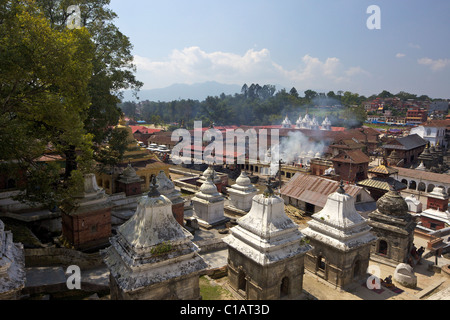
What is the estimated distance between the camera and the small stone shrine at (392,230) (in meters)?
16.8

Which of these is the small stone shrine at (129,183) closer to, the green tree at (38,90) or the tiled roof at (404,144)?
the green tree at (38,90)

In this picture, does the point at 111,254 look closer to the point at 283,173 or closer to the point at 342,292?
the point at 342,292

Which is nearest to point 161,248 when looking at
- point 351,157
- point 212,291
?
point 212,291

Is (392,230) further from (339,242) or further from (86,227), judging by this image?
(86,227)

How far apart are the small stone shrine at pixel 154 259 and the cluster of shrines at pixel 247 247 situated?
0.03 metres

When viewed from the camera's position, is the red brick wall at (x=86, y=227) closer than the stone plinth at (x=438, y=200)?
Yes

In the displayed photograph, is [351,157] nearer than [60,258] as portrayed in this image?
No

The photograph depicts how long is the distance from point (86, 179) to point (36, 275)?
5.21 metres

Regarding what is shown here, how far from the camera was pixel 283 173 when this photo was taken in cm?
4272

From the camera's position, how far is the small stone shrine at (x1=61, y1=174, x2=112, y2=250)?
620 inches

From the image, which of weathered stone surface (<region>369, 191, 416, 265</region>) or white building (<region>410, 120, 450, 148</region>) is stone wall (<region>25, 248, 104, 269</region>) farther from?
white building (<region>410, 120, 450, 148</region>)

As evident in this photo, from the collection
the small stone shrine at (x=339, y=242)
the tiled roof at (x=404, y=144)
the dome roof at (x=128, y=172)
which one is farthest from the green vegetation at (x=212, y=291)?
the tiled roof at (x=404, y=144)

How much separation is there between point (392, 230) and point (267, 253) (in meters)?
9.43

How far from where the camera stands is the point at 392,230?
55.6 feet
